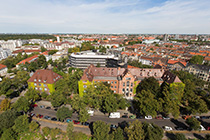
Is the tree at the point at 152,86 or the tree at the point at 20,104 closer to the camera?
the tree at the point at 20,104

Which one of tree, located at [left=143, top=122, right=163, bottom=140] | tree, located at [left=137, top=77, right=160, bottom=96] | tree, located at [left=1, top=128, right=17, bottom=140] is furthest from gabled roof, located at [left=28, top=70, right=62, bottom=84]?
tree, located at [left=143, top=122, right=163, bottom=140]

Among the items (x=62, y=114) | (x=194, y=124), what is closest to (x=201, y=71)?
(x=194, y=124)

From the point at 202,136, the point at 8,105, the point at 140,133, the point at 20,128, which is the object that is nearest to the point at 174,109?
the point at 202,136

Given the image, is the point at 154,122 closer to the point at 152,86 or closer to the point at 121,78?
the point at 152,86

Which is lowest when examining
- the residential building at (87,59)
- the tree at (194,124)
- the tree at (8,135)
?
the tree at (8,135)

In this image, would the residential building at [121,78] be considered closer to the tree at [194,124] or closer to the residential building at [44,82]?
the residential building at [44,82]

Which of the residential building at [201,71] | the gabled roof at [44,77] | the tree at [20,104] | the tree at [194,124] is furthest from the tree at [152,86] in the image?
the residential building at [201,71]
